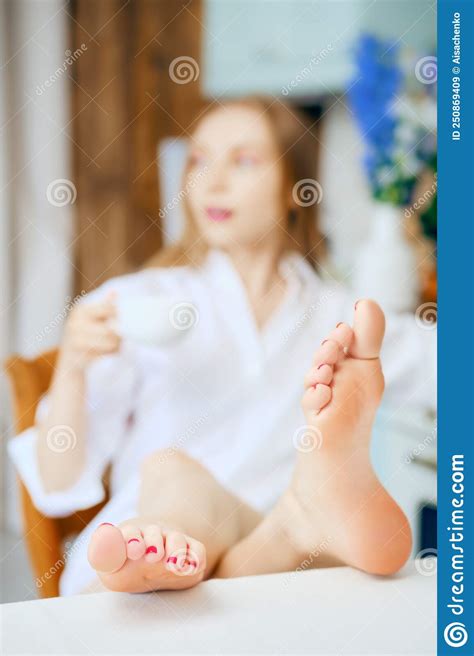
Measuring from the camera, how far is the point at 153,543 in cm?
53

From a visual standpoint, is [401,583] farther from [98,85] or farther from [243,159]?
[98,85]

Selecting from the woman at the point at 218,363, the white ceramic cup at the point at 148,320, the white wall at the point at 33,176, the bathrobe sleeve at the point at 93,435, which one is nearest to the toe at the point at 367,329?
the woman at the point at 218,363

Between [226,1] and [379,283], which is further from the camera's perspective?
[226,1]

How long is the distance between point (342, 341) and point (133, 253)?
3.21 feet

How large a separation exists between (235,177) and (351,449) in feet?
1.45

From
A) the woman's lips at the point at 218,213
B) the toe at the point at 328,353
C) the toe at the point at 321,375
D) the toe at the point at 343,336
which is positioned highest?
the woman's lips at the point at 218,213

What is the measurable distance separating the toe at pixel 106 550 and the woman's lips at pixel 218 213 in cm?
50

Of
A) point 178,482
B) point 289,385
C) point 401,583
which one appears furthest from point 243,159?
point 401,583

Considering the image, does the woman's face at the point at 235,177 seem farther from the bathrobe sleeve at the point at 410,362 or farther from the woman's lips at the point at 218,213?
the bathrobe sleeve at the point at 410,362

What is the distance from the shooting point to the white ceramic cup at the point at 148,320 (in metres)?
0.79

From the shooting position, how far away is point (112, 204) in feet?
4.85

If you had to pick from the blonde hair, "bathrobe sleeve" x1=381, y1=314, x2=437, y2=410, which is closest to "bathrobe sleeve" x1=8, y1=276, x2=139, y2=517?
the blonde hair

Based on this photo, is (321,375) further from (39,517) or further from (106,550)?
(39,517)

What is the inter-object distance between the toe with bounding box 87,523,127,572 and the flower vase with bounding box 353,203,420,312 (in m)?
0.73
